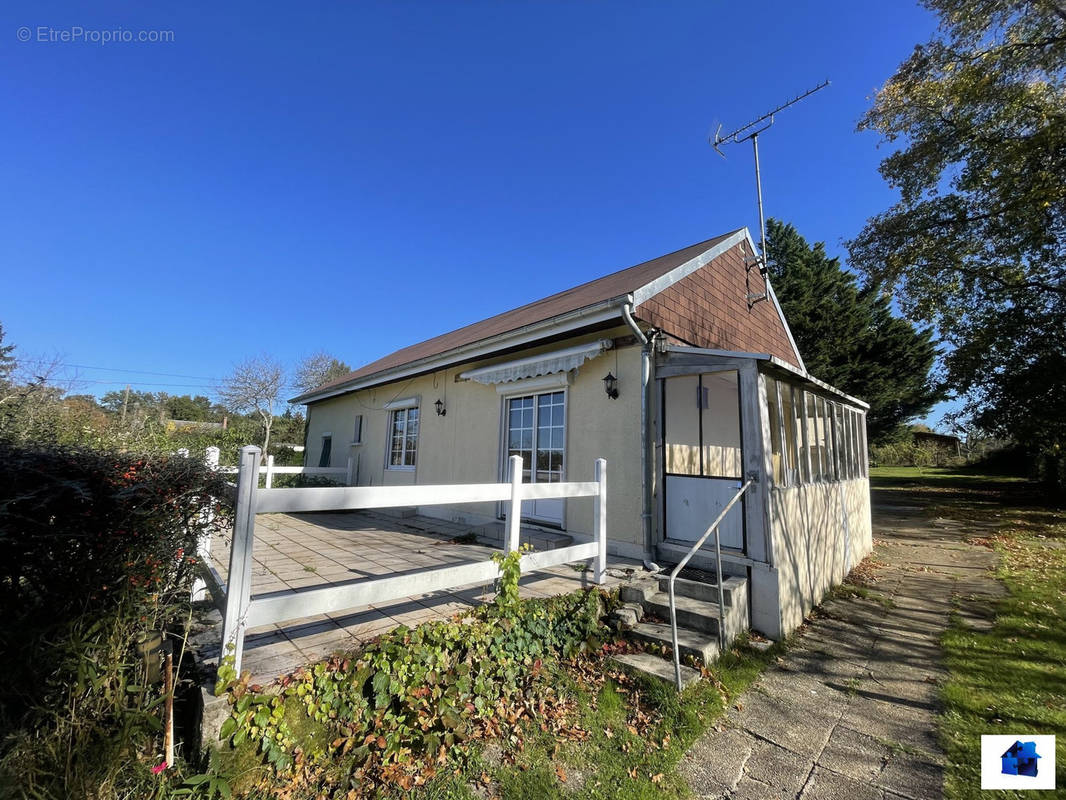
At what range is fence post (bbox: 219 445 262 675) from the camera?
2285mm

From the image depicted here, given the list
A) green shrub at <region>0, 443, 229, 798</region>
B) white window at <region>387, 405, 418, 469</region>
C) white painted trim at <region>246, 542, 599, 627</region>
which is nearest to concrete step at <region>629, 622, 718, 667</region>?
white painted trim at <region>246, 542, 599, 627</region>

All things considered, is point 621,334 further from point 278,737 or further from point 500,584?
point 278,737

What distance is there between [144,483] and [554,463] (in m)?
5.58

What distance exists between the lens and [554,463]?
7.14 meters

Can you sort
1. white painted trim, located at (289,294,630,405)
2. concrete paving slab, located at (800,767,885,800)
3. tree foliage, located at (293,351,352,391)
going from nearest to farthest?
1. concrete paving slab, located at (800,767,885,800)
2. white painted trim, located at (289,294,630,405)
3. tree foliage, located at (293,351,352,391)

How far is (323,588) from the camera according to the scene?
119 inches

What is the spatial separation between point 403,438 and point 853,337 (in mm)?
21832

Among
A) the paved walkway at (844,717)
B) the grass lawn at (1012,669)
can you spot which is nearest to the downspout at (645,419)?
the paved walkway at (844,717)

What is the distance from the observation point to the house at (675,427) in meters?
5.11

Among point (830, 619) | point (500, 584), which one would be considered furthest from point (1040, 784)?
point (500, 584)

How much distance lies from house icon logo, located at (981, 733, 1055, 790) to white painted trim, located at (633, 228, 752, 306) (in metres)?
4.98

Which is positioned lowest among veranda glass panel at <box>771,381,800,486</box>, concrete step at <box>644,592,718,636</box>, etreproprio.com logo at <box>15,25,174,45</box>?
concrete step at <box>644,592,718,636</box>

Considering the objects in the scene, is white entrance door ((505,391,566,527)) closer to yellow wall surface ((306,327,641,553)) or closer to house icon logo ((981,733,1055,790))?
yellow wall surface ((306,327,641,553))

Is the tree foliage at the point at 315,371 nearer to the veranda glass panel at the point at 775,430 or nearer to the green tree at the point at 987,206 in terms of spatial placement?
the veranda glass panel at the point at 775,430
